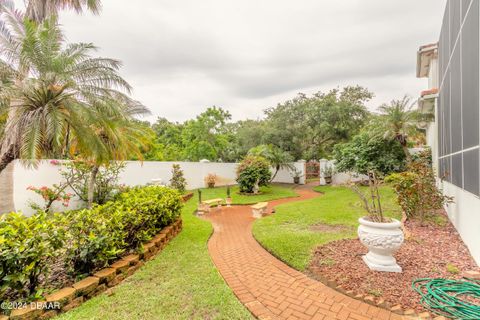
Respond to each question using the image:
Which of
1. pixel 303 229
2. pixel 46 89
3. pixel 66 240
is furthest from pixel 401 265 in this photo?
pixel 46 89

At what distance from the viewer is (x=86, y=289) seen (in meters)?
2.87

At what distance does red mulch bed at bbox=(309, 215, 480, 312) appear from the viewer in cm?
298

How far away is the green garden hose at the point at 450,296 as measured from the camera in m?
2.50

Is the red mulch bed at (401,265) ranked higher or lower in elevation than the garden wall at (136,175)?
lower

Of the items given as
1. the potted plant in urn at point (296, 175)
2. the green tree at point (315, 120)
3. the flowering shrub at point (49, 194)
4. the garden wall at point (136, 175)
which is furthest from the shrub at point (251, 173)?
the flowering shrub at point (49, 194)

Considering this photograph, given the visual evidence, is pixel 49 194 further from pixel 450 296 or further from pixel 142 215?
pixel 450 296

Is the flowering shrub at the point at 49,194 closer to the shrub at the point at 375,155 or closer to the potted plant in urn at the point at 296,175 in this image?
the shrub at the point at 375,155

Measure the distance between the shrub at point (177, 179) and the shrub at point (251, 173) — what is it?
3413 mm

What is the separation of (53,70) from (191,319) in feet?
18.3

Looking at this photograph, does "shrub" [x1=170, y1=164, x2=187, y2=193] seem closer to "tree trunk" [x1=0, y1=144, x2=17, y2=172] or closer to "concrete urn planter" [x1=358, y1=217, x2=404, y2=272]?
"tree trunk" [x1=0, y1=144, x2=17, y2=172]

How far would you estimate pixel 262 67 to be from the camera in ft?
34.9

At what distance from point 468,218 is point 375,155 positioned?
918cm

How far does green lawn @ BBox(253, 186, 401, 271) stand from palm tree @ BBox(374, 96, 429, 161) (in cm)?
405

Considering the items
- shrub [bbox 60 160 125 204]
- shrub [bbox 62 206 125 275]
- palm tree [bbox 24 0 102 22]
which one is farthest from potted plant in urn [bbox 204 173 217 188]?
shrub [bbox 62 206 125 275]
